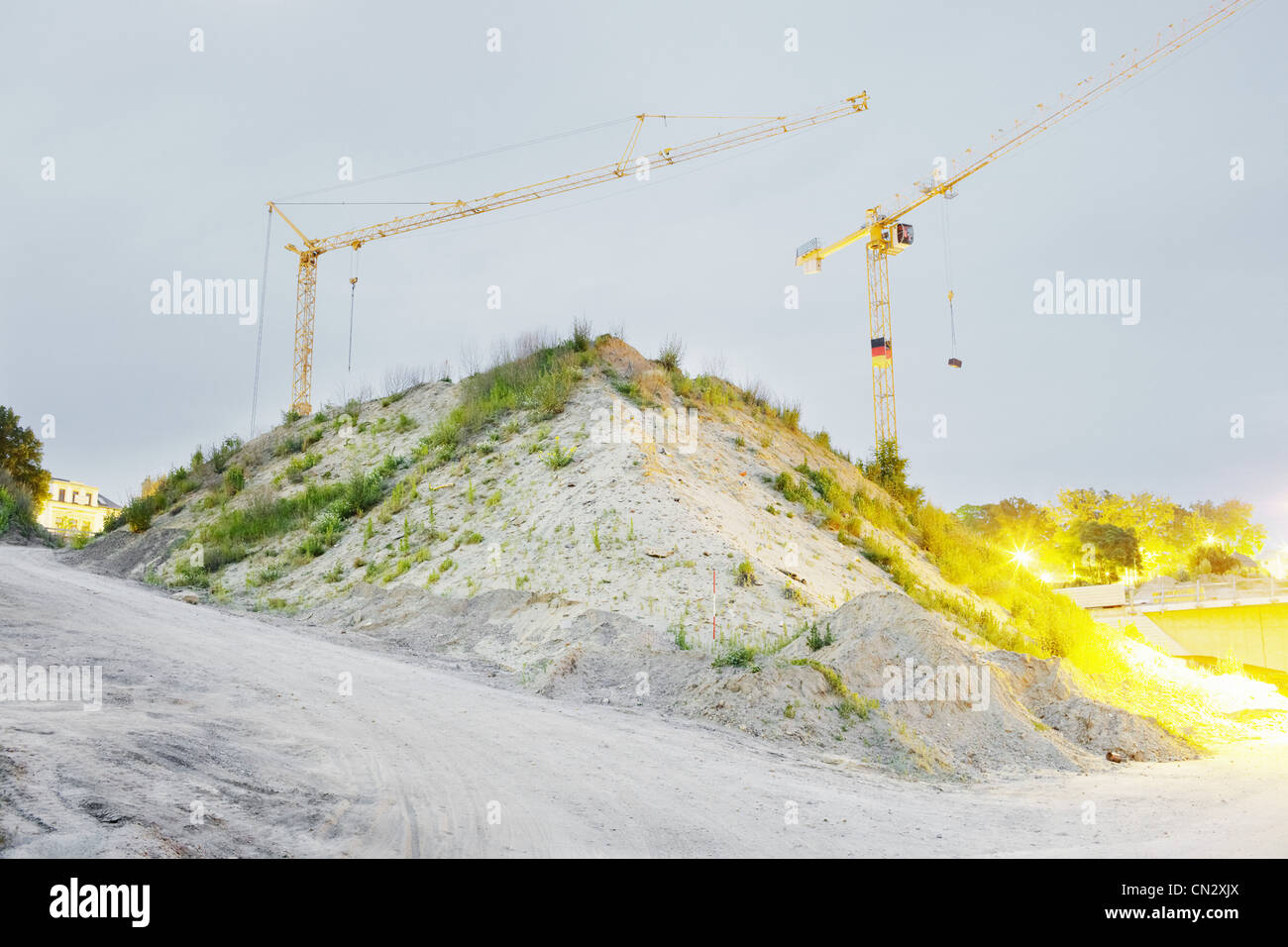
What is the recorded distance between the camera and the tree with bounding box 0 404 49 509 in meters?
52.8

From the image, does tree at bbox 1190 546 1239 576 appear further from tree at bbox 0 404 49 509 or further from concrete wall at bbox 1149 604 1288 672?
tree at bbox 0 404 49 509

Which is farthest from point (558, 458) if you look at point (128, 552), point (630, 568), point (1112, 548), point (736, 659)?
point (1112, 548)

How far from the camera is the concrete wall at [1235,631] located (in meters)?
37.6

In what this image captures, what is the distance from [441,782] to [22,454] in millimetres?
57909

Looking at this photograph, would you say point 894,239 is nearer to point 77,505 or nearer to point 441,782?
point 441,782

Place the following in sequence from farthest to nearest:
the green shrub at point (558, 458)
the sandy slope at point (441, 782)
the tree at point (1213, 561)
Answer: the tree at point (1213, 561), the green shrub at point (558, 458), the sandy slope at point (441, 782)

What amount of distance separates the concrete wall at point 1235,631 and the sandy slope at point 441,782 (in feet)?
91.9

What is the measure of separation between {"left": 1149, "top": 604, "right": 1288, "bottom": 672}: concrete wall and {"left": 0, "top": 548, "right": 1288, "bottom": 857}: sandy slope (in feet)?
91.9

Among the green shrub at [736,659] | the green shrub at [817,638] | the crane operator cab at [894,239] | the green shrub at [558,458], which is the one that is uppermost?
the crane operator cab at [894,239]

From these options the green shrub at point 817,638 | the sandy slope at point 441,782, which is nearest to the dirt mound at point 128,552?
the sandy slope at point 441,782

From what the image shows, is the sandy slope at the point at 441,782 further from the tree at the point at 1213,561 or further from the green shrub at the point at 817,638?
the tree at the point at 1213,561

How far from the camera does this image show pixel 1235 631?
38.3 meters
